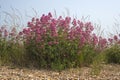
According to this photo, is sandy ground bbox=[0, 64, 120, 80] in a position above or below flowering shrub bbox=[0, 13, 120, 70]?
below

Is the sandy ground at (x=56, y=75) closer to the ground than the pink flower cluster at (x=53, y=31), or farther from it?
closer to the ground

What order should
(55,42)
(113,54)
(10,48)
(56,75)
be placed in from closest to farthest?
(56,75)
(55,42)
(10,48)
(113,54)

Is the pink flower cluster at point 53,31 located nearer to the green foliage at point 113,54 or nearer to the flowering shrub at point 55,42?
the flowering shrub at point 55,42

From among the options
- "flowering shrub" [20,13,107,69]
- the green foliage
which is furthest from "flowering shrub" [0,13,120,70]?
the green foliage

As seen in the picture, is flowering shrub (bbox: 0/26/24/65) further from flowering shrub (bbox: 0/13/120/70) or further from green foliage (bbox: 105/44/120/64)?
green foliage (bbox: 105/44/120/64)

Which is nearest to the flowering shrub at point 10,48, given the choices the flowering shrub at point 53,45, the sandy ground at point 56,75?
the flowering shrub at point 53,45

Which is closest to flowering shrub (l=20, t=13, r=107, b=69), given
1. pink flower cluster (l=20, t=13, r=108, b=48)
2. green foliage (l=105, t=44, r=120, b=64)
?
pink flower cluster (l=20, t=13, r=108, b=48)

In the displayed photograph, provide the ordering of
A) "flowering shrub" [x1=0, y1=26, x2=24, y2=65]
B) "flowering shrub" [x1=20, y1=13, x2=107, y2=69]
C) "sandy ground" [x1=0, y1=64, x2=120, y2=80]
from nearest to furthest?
"sandy ground" [x1=0, y1=64, x2=120, y2=80], "flowering shrub" [x1=20, y1=13, x2=107, y2=69], "flowering shrub" [x1=0, y1=26, x2=24, y2=65]

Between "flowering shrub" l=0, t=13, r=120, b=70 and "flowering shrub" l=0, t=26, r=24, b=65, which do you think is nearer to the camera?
"flowering shrub" l=0, t=13, r=120, b=70

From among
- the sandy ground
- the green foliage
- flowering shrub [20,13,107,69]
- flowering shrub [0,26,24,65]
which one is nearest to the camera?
the sandy ground

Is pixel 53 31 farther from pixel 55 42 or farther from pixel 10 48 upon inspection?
pixel 10 48

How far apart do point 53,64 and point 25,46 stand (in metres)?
0.89

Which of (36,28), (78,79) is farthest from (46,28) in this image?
(78,79)

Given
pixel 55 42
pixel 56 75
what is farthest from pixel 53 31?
pixel 56 75
